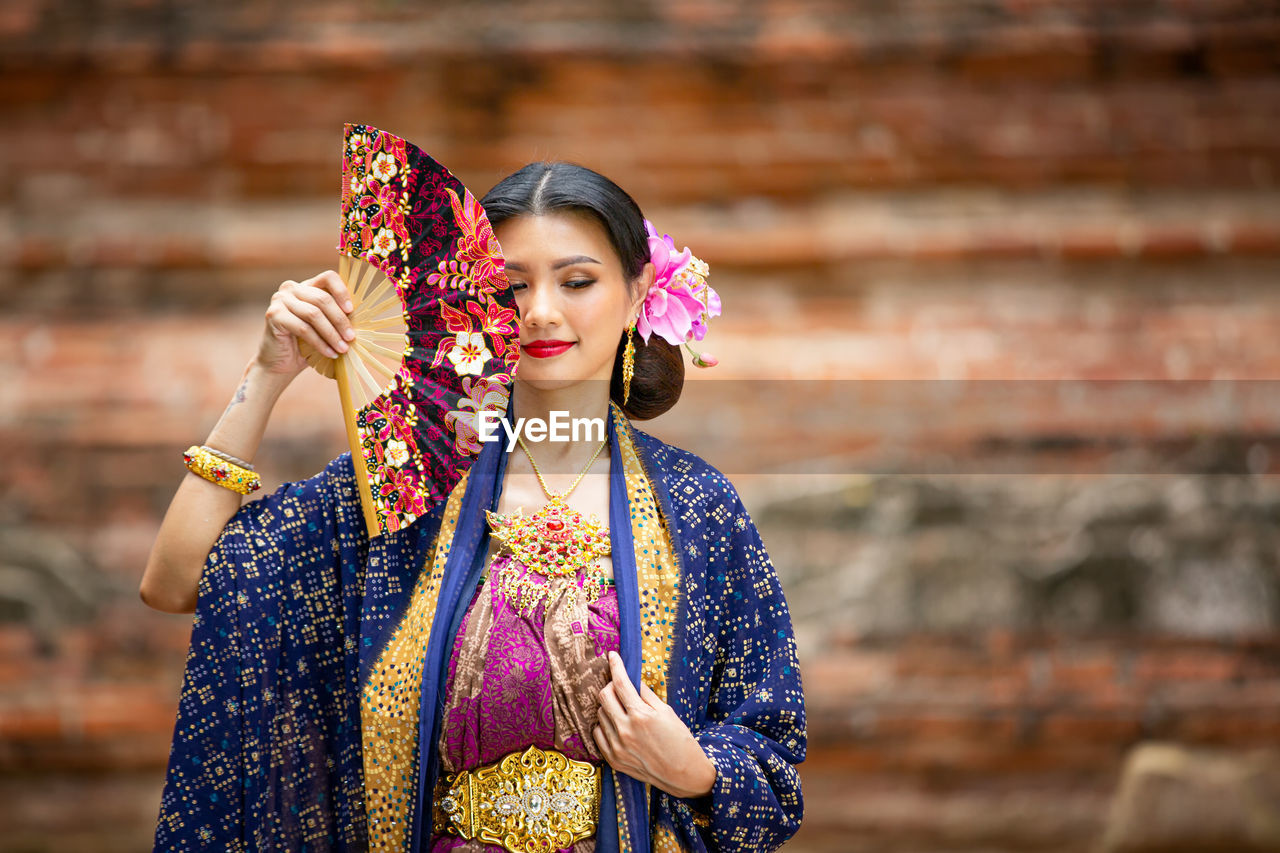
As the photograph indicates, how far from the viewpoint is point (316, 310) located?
1.89m

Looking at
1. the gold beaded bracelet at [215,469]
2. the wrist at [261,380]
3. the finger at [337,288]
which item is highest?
the finger at [337,288]

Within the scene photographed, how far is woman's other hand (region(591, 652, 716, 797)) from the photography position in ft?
5.95

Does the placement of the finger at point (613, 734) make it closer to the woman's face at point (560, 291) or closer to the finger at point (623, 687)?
the finger at point (623, 687)

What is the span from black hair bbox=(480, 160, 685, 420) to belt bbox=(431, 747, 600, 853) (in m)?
0.69

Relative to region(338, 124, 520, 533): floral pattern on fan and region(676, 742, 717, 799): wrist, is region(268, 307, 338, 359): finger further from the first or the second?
region(676, 742, 717, 799): wrist

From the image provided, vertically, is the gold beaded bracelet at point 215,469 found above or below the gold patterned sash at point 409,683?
above

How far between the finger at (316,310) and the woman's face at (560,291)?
299mm

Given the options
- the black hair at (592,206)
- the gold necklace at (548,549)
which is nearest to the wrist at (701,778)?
the gold necklace at (548,549)

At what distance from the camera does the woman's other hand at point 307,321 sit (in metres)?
1.89

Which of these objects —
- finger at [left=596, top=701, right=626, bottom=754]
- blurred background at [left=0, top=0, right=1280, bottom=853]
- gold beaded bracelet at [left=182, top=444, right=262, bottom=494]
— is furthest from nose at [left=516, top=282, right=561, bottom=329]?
blurred background at [left=0, top=0, right=1280, bottom=853]

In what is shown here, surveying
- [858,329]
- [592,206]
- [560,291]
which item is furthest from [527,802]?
[858,329]

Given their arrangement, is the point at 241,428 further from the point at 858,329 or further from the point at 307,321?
the point at 858,329

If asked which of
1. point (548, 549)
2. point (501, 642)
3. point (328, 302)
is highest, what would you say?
point (328, 302)

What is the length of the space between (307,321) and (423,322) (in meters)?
0.18
